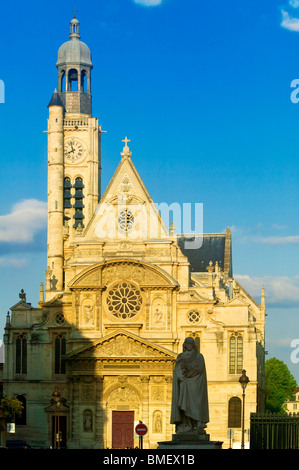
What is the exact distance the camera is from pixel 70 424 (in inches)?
2702

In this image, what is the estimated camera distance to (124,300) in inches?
2709

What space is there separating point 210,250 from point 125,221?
15538 mm

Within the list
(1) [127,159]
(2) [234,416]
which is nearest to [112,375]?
(2) [234,416]

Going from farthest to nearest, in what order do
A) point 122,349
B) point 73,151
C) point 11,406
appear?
point 73,151 → point 122,349 → point 11,406

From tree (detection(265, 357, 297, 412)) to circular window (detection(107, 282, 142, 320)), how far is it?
47.5 meters

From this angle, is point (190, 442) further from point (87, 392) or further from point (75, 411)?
point (75, 411)

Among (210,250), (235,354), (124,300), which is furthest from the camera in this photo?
(210,250)

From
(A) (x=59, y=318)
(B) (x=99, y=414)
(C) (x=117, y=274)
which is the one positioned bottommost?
(B) (x=99, y=414)

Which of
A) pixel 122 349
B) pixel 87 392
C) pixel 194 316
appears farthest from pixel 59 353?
pixel 194 316

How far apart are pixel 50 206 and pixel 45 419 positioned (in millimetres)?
17431

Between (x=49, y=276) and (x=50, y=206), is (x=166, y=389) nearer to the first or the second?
(x=49, y=276)

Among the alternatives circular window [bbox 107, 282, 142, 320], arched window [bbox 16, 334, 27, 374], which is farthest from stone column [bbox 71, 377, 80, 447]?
circular window [bbox 107, 282, 142, 320]

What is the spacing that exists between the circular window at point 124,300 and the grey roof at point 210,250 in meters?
14.8
